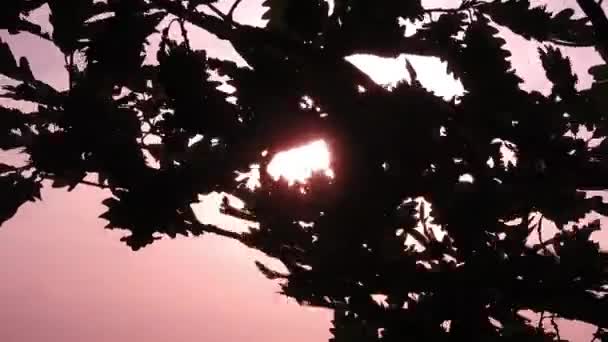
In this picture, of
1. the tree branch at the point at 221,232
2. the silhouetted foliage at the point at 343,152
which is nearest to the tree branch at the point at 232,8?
the silhouetted foliage at the point at 343,152

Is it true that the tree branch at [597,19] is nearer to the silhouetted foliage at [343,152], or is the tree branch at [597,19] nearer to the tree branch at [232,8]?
the silhouetted foliage at [343,152]

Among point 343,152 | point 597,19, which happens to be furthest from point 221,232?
point 597,19

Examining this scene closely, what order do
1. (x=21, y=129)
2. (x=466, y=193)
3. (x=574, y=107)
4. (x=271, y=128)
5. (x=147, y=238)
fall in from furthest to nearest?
1. (x=574, y=107)
2. (x=21, y=129)
3. (x=466, y=193)
4. (x=271, y=128)
5. (x=147, y=238)

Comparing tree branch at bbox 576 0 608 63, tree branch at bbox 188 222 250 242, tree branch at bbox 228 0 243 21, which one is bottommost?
tree branch at bbox 188 222 250 242

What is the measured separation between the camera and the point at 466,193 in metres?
2.12

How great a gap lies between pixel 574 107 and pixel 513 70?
48cm

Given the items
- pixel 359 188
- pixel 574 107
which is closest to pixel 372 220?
pixel 359 188

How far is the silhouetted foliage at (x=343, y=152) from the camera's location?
186 cm

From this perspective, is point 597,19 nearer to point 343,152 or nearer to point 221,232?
point 343,152

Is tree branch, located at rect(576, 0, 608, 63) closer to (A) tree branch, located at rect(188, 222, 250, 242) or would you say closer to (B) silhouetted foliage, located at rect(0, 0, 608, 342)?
(B) silhouetted foliage, located at rect(0, 0, 608, 342)

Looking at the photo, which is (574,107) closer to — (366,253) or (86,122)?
(366,253)

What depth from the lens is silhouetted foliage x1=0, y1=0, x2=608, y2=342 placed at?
6.09 feet

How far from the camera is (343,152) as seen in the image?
191 centimetres

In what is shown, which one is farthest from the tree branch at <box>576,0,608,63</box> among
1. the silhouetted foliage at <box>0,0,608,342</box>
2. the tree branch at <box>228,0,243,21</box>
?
the tree branch at <box>228,0,243,21</box>
